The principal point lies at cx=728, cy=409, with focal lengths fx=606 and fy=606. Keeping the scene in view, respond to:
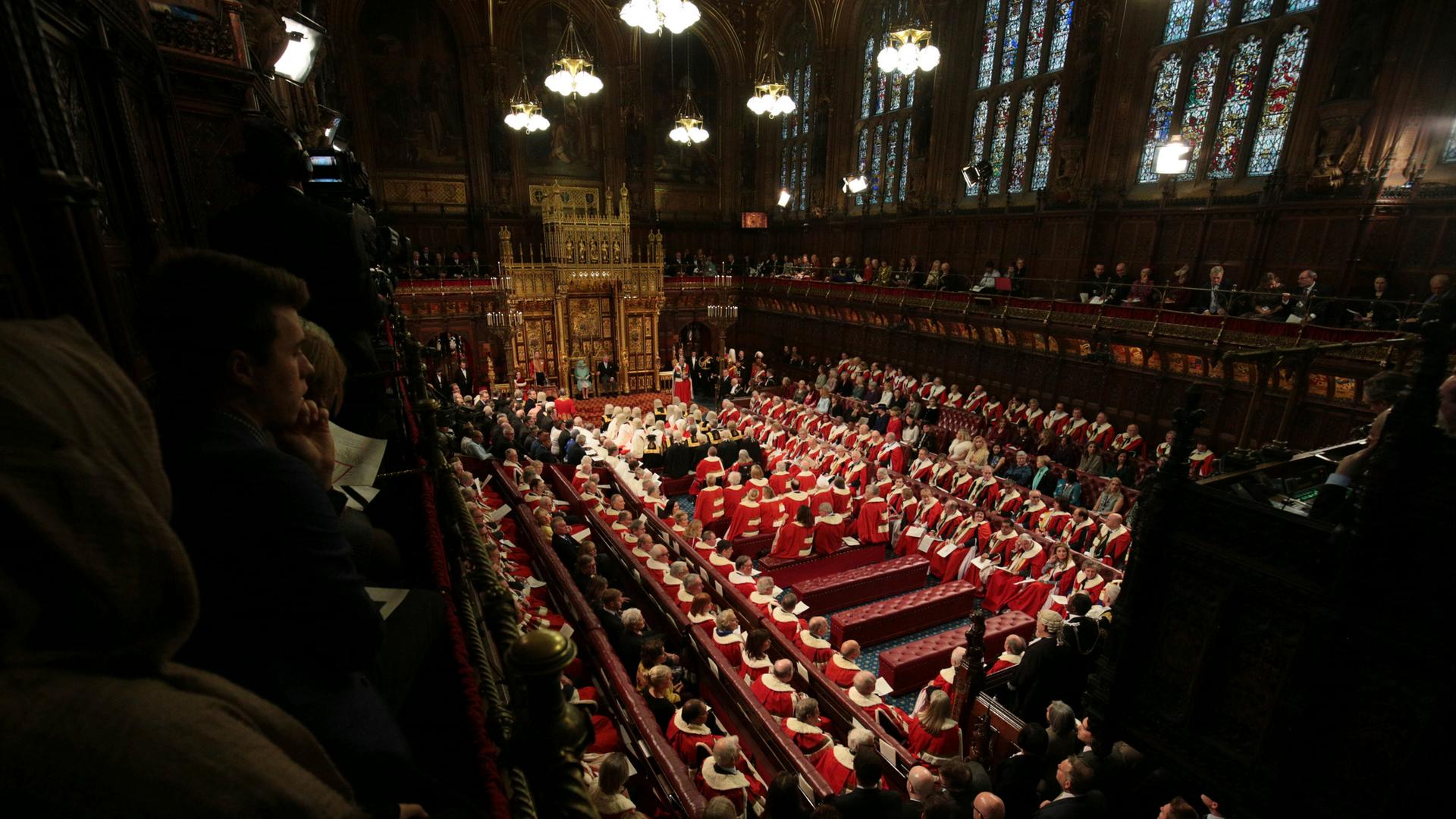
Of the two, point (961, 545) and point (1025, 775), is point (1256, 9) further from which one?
point (1025, 775)

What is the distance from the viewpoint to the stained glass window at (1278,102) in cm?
1148

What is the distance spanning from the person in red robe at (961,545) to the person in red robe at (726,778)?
243 inches

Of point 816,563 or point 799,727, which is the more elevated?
point 799,727

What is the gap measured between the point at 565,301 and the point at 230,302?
19.9 meters

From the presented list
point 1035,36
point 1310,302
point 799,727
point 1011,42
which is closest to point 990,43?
point 1011,42

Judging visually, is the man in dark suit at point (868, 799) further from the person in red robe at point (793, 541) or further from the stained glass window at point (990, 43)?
the stained glass window at point (990, 43)

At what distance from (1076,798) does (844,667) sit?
230cm

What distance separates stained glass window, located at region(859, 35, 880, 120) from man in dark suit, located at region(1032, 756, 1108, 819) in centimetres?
2196

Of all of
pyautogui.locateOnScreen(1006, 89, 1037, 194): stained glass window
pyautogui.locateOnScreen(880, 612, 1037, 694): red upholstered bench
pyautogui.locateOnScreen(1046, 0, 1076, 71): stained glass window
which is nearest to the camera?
pyautogui.locateOnScreen(880, 612, 1037, 694): red upholstered bench

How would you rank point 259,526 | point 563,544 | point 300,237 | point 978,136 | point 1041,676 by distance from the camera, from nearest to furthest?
point 259,526, point 300,237, point 1041,676, point 563,544, point 978,136

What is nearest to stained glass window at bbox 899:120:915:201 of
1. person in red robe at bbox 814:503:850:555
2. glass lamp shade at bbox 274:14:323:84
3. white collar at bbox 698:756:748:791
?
person in red robe at bbox 814:503:850:555

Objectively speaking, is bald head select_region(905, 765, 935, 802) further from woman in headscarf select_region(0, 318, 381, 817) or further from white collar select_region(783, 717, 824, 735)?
woman in headscarf select_region(0, 318, 381, 817)

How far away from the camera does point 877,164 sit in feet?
70.1

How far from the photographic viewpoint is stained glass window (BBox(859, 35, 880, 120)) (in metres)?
21.4
